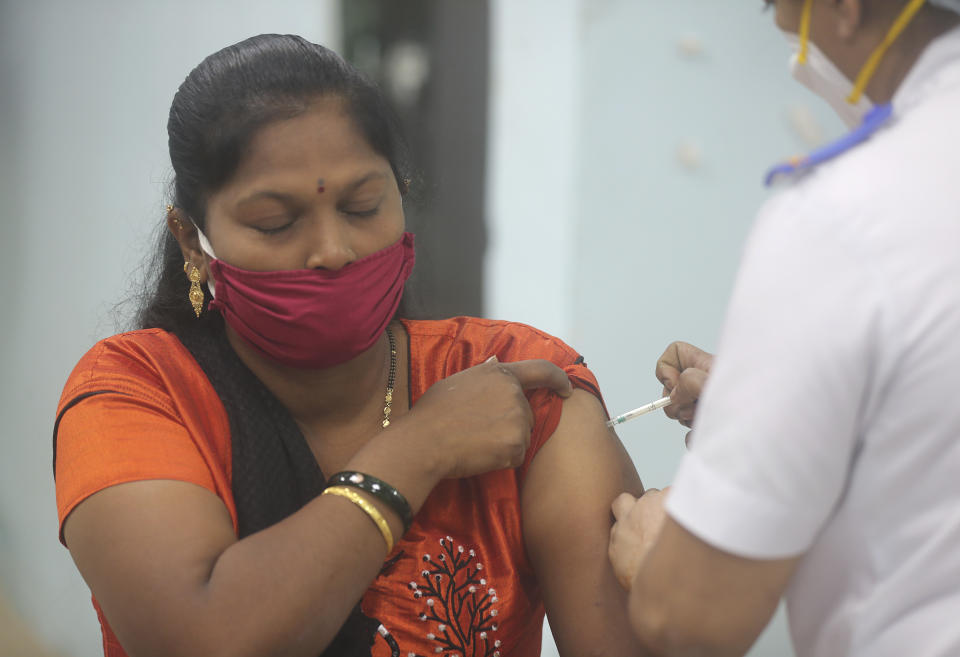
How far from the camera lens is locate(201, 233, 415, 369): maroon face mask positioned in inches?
57.3

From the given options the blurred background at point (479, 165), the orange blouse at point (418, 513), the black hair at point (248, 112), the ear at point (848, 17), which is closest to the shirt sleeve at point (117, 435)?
the orange blouse at point (418, 513)

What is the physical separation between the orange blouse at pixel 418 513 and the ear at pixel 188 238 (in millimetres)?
138

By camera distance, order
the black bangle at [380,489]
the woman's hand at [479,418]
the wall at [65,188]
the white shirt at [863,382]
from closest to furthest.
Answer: the white shirt at [863,382], the black bangle at [380,489], the woman's hand at [479,418], the wall at [65,188]

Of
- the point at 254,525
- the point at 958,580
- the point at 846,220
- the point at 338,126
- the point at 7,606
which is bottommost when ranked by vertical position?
the point at 7,606

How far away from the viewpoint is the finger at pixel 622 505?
1.45m

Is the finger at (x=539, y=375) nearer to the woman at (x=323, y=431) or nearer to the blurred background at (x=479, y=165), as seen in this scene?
the woman at (x=323, y=431)

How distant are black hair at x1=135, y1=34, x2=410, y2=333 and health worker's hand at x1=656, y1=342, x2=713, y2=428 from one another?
0.58 metres

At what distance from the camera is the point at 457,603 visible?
1515 mm

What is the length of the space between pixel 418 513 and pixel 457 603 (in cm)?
16

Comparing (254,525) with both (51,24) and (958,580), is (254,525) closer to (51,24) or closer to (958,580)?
(958,580)

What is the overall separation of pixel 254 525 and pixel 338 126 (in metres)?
0.64

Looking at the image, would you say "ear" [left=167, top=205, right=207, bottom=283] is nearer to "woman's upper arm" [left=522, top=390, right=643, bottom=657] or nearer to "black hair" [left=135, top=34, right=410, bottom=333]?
"black hair" [left=135, top=34, right=410, bottom=333]

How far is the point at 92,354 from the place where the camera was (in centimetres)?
152

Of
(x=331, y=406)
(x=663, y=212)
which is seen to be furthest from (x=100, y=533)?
(x=663, y=212)
